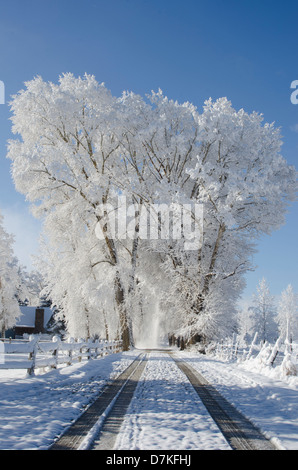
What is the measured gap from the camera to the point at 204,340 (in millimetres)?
25188

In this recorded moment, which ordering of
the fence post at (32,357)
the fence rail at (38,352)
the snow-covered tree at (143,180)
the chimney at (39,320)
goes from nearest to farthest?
1. the fence rail at (38,352)
2. the fence post at (32,357)
3. the snow-covered tree at (143,180)
4. the chimney at (39,320)

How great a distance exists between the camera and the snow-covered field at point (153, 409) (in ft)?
15.7

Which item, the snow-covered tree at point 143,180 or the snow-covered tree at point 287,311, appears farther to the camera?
the snow-covered tree at point 287,311

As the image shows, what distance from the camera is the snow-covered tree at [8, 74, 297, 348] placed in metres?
22.8

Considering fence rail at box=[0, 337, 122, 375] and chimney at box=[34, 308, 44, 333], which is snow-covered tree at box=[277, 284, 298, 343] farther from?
fence rail at box=[0, 337, 122, 375]

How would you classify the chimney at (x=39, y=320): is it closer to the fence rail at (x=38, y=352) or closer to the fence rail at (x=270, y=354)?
the fence rail at (x=270, y=354)

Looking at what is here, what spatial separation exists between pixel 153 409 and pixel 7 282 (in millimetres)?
39537

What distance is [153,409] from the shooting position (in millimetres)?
6516

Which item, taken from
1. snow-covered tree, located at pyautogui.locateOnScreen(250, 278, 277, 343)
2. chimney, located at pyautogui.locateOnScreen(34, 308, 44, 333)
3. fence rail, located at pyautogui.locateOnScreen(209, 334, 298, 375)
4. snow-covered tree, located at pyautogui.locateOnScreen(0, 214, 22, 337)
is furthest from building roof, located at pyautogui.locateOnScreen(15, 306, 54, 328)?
fence rail, located at pyautogui.locateOnScreen(209, 334, 298, 375)

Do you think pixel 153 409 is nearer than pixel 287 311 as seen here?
Yes

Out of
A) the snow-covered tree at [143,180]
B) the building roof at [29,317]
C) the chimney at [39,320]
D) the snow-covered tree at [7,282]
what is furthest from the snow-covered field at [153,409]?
the building roof at [29,317]

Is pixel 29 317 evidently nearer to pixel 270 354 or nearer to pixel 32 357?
pixel 32 357

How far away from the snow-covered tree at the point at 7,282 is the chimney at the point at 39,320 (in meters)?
14.0

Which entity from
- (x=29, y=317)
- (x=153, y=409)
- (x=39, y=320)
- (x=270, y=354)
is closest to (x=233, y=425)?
(x=153, y=409)
